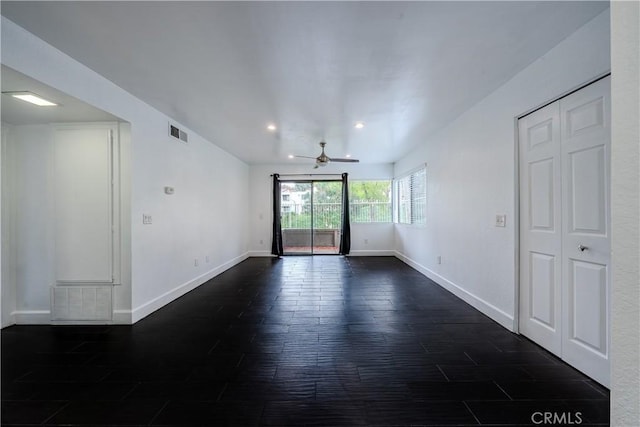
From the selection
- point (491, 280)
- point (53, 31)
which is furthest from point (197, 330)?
point (491, 280)

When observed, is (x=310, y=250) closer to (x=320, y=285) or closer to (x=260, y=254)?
(x=260, y=254)

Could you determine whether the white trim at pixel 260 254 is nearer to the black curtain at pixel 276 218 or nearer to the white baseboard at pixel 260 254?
the white baseboard at pixel 260 254

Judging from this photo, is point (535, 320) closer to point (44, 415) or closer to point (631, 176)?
point (631, 176)

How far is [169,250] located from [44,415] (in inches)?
87.6

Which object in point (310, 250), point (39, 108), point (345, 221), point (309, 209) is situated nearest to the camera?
point (39, 108)

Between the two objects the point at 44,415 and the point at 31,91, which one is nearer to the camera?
the point at 44,415

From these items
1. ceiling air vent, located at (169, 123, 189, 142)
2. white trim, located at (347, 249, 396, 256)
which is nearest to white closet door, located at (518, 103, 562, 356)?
ceiling air vent, located at (169, 123, 189, 142)

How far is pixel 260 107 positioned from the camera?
11.1 feet

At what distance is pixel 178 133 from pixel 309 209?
14.1ft

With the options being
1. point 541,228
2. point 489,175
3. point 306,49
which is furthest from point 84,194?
point 541,228

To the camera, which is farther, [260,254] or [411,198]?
[260,254]

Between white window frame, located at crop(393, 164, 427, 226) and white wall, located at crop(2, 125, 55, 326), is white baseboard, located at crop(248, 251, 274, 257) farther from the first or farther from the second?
white wall, located at crop(2, 125, 55, 326)

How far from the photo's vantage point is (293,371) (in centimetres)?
213

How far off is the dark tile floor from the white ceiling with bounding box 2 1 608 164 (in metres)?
2.49
